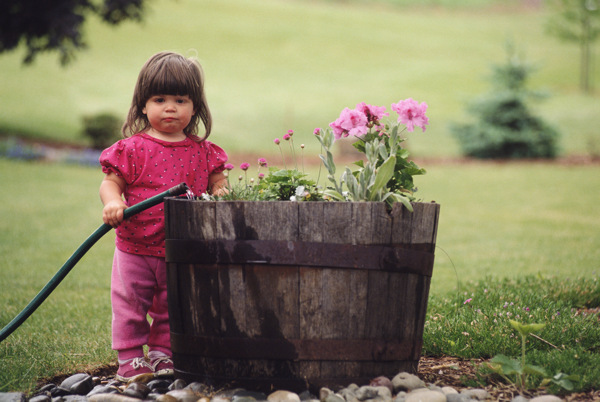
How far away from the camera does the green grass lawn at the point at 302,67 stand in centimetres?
2605

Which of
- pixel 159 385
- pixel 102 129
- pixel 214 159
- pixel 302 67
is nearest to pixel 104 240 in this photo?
pixel 214 159

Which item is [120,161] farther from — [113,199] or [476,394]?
[476,394]

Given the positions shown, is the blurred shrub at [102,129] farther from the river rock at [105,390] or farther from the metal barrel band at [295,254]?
the metal barrel band at [295,254]

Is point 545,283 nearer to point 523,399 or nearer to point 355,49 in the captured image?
point 523,399

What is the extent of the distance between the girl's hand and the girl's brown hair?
632 millimetres

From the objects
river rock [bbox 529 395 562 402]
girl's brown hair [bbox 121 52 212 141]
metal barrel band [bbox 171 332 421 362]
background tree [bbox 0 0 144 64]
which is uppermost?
background tree [bbox 0 0 144 64]

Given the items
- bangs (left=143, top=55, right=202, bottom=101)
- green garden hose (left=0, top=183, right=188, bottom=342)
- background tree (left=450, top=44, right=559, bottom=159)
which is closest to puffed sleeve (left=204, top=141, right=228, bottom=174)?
bangs (left=143, top=55, right=202, bottom=101)

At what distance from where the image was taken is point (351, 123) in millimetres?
3385

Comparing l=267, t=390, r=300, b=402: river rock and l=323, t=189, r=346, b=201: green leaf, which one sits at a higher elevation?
l=323, t=189, r=346, b=201: green leaf

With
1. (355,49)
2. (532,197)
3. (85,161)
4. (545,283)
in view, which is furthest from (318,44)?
(545,283)

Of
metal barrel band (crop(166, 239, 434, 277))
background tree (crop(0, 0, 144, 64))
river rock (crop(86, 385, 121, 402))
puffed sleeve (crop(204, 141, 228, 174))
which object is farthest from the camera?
background tree (crop(0, 0, 144, 64))

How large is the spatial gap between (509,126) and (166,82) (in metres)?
18.2

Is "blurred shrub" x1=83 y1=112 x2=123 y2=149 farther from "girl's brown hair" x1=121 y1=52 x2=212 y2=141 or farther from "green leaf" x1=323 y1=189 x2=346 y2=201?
"green leaf" x1=323 y1=189 x2=346 y2=201

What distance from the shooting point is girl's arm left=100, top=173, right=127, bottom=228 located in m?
3.43
